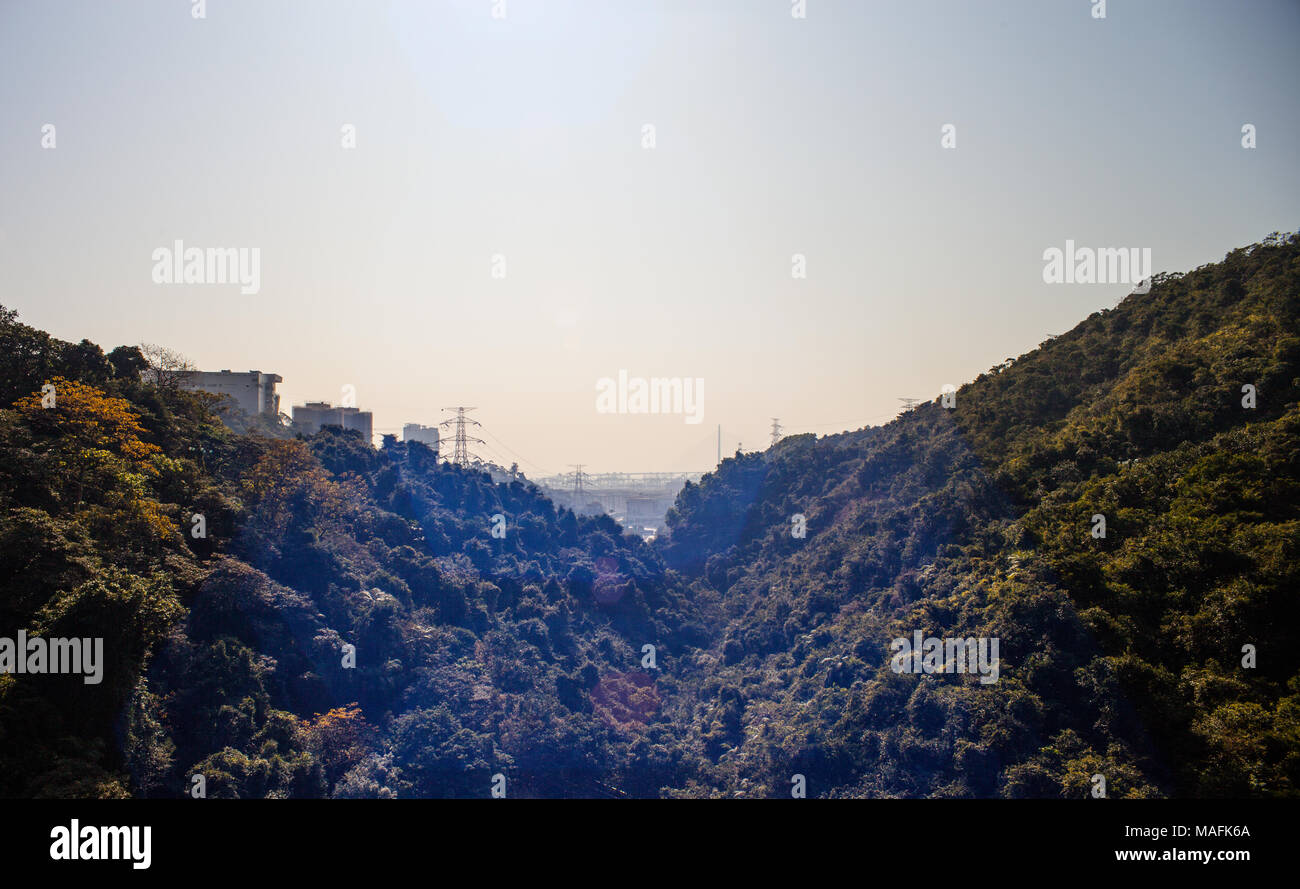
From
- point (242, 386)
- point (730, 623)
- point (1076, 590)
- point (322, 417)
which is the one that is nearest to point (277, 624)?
point (1076, 590)

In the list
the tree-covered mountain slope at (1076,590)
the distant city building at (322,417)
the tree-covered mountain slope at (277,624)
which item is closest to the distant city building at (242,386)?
the distant city building at (322,417)

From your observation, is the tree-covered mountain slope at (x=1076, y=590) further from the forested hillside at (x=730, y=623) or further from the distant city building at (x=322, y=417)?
the distant city building at (x=322, y=417)

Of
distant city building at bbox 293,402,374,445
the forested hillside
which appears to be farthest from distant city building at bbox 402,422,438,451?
the forested hillside

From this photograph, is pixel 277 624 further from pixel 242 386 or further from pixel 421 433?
pixel 421 433

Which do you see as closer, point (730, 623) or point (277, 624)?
point (277, 624)

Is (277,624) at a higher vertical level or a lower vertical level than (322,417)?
lower
